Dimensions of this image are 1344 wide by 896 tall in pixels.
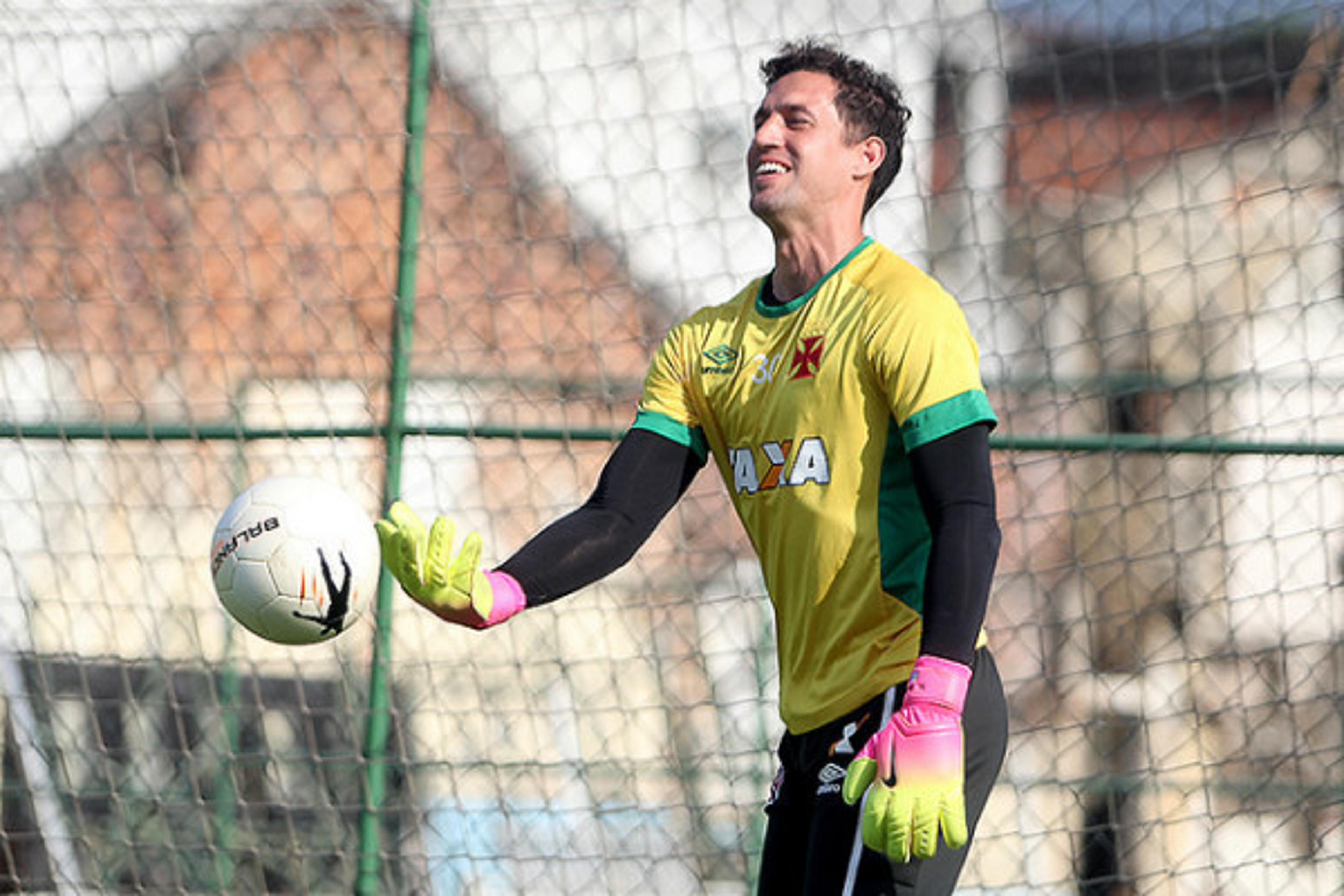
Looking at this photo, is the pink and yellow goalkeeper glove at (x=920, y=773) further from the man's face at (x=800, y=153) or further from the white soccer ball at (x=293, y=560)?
the white soccer ball at (x=293, y=560)

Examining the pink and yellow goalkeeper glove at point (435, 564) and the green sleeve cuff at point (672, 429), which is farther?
the green sleeve cuff at point (672, 429)

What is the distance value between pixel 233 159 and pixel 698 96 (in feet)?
4.82

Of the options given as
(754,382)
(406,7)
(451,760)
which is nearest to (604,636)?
(451,760)

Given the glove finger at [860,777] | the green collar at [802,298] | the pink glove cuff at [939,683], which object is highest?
the green collar at [802,298]

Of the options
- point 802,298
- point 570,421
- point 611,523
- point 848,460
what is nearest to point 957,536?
point 848,460

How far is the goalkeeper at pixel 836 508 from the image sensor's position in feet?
9.02

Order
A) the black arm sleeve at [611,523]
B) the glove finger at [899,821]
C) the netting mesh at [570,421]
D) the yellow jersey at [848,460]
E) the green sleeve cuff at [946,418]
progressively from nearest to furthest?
the glove finger at [899,821] < the green sleeve cuff at [946,418] < the yellow jersey at [848,460] < the black arm sleeve at [611,523] < the netting mesh at [570,421]

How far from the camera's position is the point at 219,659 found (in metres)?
5.85

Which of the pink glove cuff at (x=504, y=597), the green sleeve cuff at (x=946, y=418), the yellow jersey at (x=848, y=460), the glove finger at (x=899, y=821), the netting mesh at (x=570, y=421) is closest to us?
the glove finger at (x=899, y=821)

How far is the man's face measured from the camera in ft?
10.5

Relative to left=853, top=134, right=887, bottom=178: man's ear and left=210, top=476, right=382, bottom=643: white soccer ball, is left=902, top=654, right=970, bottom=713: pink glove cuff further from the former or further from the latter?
left=210, top=476, right=382, bottom=643: white soccer ball

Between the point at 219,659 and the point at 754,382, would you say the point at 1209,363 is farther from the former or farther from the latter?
the point at 219,659

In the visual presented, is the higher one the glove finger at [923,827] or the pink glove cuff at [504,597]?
the pink glove cuff at [504,597]

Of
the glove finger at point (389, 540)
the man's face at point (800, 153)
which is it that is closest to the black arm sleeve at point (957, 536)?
the man's face at point (800, 153)
